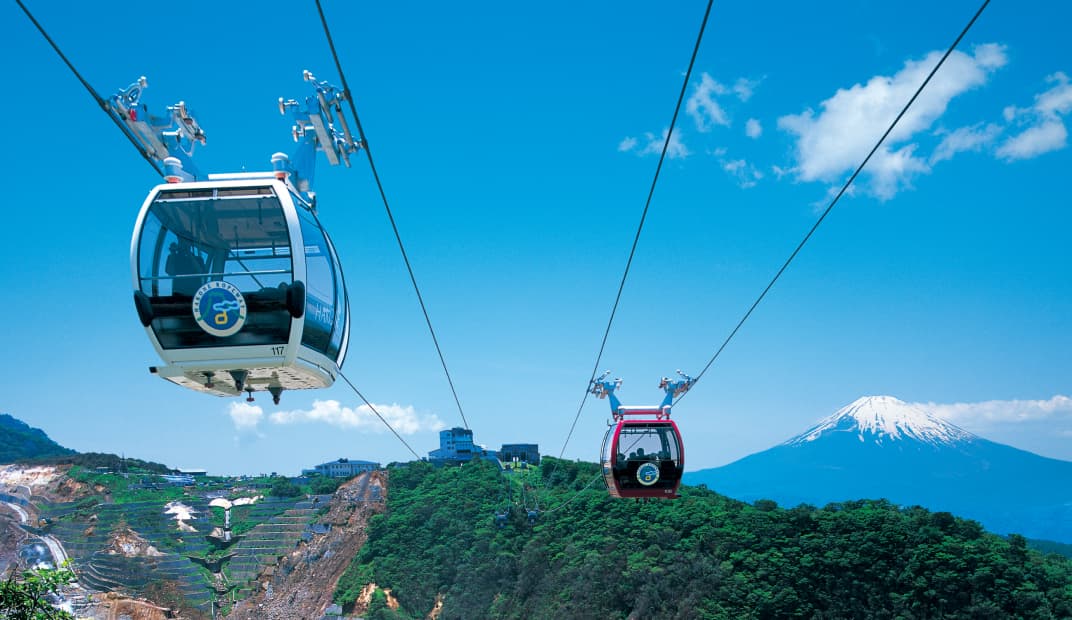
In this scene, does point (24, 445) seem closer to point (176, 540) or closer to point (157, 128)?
point (176, 540)

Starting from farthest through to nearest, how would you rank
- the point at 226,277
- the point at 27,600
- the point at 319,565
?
the point at 319,565, the point at 27,600, the point at 226,277

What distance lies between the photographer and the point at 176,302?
6.76 meters

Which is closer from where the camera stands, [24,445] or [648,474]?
[648,474]

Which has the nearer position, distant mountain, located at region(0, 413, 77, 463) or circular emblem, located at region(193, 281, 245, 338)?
circular emblem, located at region(193, 281, 245, 338)

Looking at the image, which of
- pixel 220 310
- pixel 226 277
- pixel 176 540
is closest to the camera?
pixel 220 310

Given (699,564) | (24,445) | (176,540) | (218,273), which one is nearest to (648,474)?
(218,273)

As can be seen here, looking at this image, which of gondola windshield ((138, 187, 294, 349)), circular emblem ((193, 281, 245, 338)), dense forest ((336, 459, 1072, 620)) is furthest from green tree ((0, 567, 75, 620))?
dense forest ((336, 459, 1072, 620))

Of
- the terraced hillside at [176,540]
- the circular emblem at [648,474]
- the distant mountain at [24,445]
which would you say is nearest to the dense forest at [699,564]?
the terraced hillside at [176,540]

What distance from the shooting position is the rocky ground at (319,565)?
55.7m

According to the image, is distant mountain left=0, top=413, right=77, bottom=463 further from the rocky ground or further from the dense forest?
the dense forest

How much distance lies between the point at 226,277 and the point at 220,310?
12.5 inches

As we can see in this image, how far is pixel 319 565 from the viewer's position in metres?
59.8

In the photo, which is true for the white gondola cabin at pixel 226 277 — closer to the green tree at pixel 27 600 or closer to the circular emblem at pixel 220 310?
the circular emblem at pixel 220 310

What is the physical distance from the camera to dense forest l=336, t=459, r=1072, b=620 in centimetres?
3058
